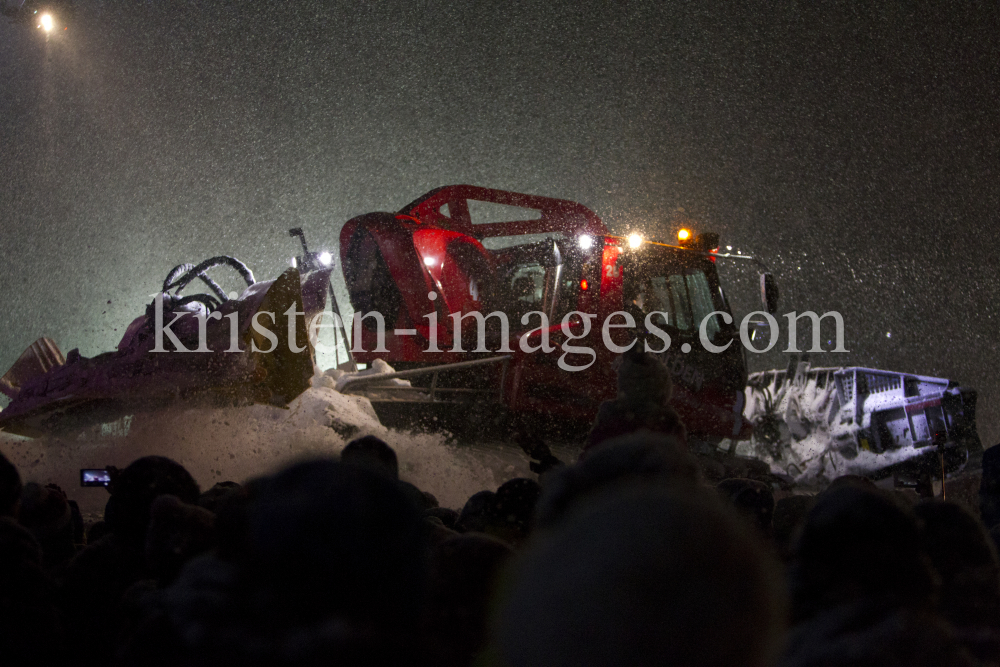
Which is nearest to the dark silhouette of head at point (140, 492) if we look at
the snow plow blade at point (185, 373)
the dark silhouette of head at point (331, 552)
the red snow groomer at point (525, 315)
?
the dark silhouette of head at point (331, 552)

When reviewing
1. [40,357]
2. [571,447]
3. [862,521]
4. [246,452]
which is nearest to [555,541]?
[862,521]

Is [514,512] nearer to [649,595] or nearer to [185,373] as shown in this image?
[649,595]

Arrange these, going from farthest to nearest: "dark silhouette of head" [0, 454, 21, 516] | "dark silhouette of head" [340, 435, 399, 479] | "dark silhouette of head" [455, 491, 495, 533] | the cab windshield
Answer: the cab windshield < "dark silhouette of head" [455, 491, 495, 533] < "dark silhouette of head" [340, 435, 399, 479] < "dark silhouette of head" [0, 454, 21, 516]

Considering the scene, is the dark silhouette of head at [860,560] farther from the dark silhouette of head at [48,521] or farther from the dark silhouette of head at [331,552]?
the dark silhouette of head at [48,521]

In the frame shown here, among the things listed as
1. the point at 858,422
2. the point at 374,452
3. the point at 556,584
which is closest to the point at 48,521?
the point at 374,452

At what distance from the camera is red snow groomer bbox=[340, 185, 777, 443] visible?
581 cm

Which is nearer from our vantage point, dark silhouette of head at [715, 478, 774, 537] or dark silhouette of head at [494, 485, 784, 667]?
dark silhouette of head at [494, 485, 784, 667]

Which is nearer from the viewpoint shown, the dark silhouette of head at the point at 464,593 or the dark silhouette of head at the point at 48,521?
the dark silhouette of head at the point at 464,593

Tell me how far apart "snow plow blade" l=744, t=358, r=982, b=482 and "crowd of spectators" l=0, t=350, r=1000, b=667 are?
284 inches

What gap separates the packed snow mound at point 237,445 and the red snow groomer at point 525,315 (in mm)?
559

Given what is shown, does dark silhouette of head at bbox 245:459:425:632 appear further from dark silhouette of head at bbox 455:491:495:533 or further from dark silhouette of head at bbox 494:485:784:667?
dark silhouette of head at bbox 455:491:495:533

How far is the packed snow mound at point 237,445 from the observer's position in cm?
397

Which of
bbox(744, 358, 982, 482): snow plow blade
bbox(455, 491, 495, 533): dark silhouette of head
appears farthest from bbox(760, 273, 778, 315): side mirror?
bbox(455, 491, 495, 533): dark silhouette of head

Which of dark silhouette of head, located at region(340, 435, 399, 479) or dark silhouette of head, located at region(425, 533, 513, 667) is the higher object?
dark silhouette of head, located at region(340, 435, 399, 479)
